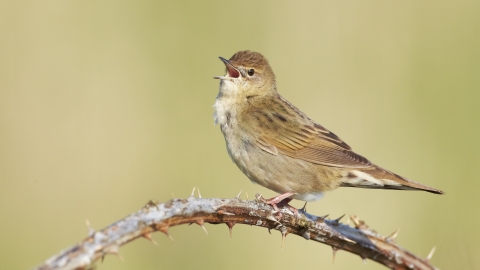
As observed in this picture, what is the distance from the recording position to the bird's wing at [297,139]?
5.91m

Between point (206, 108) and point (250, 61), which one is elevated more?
point (250, 61)

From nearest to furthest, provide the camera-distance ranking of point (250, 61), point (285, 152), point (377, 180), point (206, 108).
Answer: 1. point (377, 180)
2. point (285, 152)
3. point (250, 61)
4. point (206, 108)

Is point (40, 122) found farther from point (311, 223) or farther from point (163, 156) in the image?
point (311, 223)

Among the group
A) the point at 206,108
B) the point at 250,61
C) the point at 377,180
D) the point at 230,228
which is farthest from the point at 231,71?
the point at 230,228

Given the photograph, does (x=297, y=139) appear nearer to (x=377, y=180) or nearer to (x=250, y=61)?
(x=377, y=180)

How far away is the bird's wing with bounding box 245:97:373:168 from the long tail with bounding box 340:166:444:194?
9 centimetres

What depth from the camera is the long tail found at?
17.5 feet

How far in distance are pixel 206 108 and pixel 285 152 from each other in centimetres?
325

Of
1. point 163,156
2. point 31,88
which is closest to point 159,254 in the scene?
point 163,156

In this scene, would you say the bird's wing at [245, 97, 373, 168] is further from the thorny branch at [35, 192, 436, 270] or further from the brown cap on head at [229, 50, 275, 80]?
the thorny branch at [35, 192, 436, 270]

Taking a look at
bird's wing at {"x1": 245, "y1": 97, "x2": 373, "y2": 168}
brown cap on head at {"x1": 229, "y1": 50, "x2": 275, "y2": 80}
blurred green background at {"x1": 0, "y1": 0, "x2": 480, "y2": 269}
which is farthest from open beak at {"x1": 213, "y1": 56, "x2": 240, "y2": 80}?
blurred green background at {"x1": 0, "y1": 0, "x2": 480, "y2": 269}

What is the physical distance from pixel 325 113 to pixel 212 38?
200cm

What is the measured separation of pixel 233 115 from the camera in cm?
624

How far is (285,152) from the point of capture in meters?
6.02
